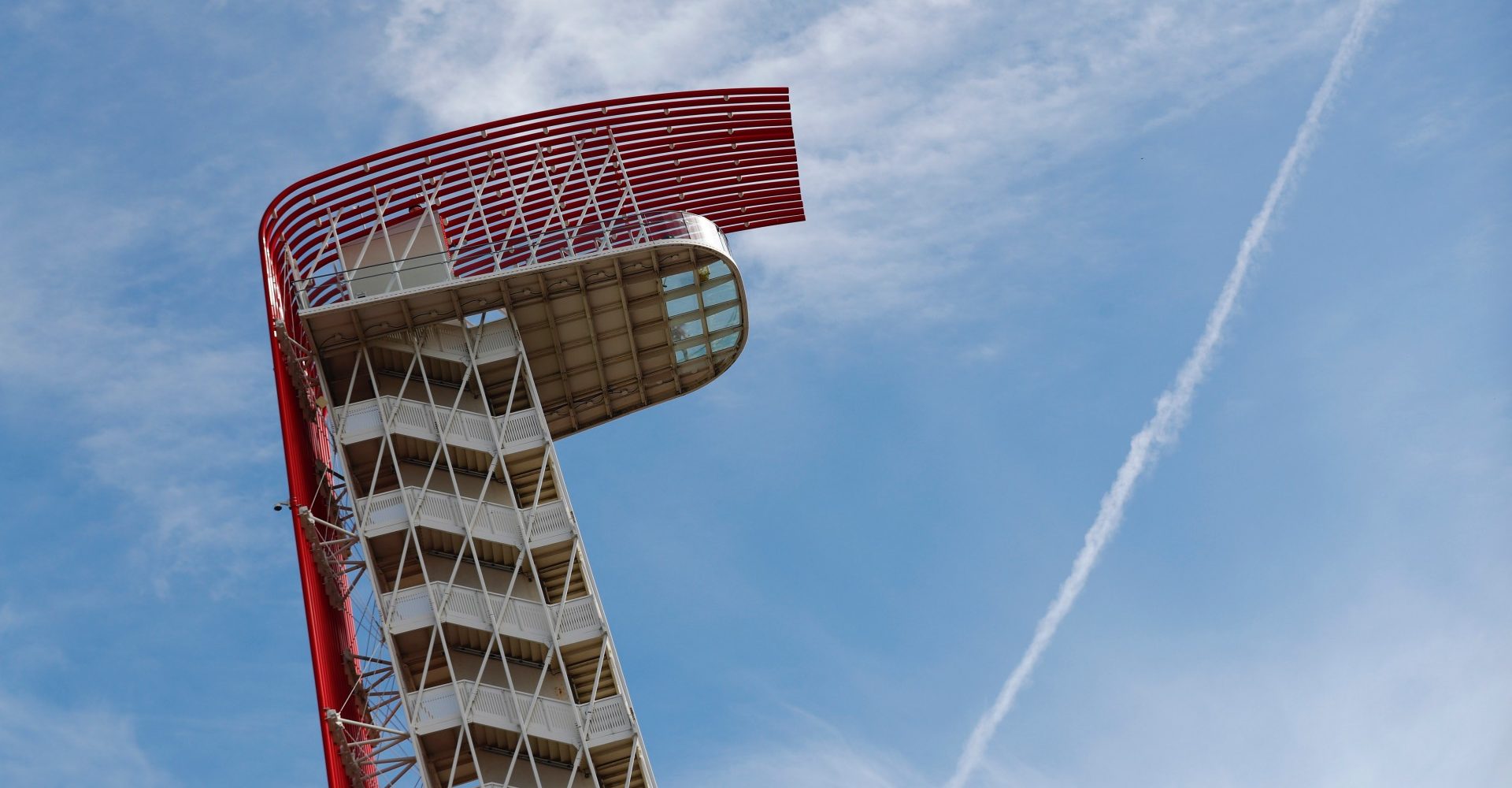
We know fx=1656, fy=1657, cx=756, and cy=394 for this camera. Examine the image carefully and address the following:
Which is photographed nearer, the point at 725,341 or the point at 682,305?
the point at 682,305

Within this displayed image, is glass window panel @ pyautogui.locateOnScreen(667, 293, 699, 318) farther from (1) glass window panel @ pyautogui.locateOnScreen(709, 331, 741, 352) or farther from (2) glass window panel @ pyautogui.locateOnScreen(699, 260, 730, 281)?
(1) glass window panel @ pyautogui.locateOnScreen(709, 331, 741, 352)

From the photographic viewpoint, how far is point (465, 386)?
55219 millimetres

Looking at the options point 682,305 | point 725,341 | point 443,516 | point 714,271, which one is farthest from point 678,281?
point 443,516

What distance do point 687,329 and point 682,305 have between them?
1.35 metres

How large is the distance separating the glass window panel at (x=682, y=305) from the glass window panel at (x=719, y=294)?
40 centimetres

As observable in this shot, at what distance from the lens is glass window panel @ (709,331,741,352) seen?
61312mm

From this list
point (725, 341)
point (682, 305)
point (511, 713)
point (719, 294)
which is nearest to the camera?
point (511, 713)

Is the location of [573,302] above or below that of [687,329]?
below

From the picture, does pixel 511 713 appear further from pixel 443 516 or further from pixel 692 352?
pixel 692 352

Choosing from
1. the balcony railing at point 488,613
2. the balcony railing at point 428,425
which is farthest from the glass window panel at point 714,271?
the balcony railing at point 488,613

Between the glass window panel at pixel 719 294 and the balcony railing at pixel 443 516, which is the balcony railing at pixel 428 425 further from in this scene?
the glass window panel at pixel 719 294

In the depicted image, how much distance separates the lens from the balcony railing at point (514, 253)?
54469mm

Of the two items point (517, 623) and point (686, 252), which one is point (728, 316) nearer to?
point (686, 252)

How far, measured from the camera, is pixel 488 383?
5631cm
